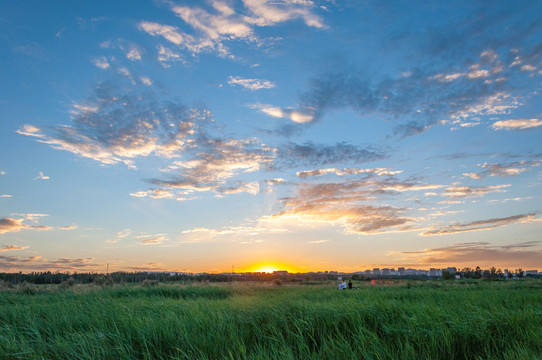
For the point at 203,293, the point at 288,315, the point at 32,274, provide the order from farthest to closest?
the point at 32,274, the point at 203,293, the point at 288,315

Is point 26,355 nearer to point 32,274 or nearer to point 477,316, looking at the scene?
point 477,316

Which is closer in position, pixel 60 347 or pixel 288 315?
pixel 60 347

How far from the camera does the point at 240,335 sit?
714 centimetres

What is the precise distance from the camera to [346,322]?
26.8ft

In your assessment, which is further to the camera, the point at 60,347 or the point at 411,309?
the point at 411,309

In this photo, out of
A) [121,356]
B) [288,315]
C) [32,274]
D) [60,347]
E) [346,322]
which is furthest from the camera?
[32,274]

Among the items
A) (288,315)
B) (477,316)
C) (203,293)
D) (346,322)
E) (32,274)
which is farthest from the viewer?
(32,274)

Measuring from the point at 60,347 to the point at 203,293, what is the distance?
58.7 ft

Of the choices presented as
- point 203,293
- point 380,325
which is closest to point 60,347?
point 380,325

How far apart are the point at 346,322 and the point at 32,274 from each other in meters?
89.3

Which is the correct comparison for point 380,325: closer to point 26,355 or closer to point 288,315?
point 288,315

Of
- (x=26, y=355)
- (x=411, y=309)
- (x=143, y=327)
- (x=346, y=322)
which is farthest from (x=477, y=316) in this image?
(x=26, y=355)

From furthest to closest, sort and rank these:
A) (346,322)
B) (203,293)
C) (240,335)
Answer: (203,293), (346,322), (240,335)

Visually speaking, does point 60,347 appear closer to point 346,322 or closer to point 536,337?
point 346,322
